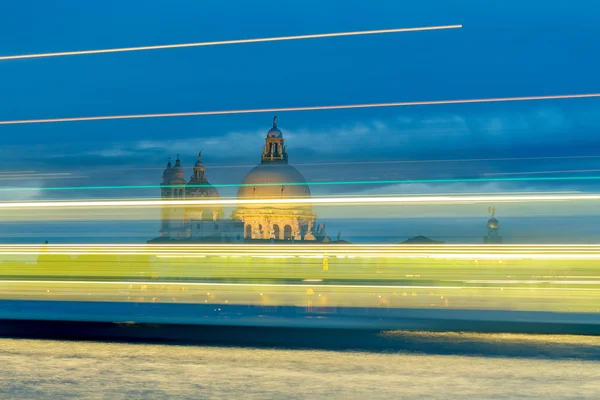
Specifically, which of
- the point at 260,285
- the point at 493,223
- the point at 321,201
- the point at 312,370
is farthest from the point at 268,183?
the point at 312,370

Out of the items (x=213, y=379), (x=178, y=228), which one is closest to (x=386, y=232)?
(x=178, y=228)

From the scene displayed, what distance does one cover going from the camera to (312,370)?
19.4 ft

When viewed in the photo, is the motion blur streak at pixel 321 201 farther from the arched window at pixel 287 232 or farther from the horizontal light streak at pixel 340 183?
the arched window at pixel 287 232

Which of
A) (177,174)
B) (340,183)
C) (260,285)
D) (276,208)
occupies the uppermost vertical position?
(177,174)

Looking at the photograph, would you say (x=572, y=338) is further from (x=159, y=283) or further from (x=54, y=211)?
(x=54, y=211)

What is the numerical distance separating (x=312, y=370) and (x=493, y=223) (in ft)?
9.49

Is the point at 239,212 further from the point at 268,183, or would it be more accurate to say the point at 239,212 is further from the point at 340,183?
the point at 340,183

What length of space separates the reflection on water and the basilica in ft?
4.41

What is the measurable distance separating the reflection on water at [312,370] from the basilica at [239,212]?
1.34 metres

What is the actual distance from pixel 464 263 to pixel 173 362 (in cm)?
285

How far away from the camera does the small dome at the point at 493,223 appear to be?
7.92 meters

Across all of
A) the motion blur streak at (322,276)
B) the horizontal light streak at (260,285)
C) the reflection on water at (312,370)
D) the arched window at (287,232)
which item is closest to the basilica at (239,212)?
the arched window at (287,232)

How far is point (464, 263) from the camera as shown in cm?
767

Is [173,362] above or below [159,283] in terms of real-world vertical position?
below
